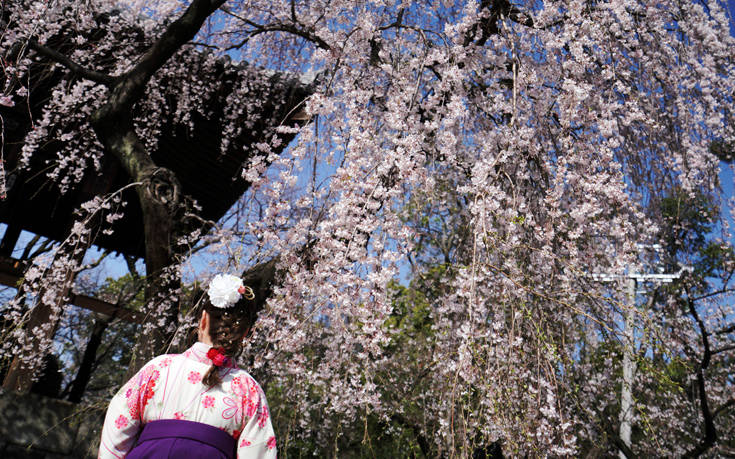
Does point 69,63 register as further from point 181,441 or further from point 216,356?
point 181,441

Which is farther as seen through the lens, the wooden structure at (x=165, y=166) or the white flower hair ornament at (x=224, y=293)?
the wooden structure at (x=165, y=166)

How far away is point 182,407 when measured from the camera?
64.4 inches

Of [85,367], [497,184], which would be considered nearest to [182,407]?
[497,184]

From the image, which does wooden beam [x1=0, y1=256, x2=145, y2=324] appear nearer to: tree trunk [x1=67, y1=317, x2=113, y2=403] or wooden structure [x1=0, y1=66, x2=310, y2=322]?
wooden structure [x1=0, y1=66, x2=310, y2=322]

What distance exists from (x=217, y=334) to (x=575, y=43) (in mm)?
2329

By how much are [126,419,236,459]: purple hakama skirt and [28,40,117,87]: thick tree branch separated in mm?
3053

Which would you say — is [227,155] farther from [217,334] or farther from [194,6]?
[217,334]

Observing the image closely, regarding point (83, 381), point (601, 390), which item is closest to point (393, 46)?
point (601, 390)

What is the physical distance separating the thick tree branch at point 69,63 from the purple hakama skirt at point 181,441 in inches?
120

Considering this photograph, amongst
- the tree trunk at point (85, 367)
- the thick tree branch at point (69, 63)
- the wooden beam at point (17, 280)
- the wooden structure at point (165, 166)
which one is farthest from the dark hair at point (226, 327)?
the tree trunk at point (85, 367)

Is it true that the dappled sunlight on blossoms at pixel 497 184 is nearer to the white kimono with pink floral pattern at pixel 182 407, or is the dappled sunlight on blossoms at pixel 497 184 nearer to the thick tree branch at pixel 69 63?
the thick tree branch at pixel 69 63

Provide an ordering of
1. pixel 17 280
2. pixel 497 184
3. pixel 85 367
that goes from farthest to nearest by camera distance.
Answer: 1. pixel 85 367
2. pixel 17 280
3. pixel 497 184

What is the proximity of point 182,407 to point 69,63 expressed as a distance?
125 inches

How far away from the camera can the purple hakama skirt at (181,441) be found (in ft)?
5.10
